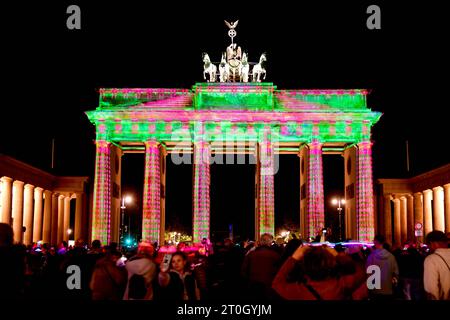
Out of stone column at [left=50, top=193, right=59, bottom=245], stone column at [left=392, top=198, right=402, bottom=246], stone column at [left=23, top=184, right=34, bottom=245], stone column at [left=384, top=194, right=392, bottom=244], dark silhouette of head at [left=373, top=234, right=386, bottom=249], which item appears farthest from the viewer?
stone column at [left=392, top=198, right=402, bottom=246]

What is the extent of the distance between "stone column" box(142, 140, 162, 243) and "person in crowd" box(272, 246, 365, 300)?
175 ft

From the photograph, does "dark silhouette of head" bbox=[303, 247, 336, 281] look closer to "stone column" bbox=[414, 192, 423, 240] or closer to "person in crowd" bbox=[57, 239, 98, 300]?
"person in crowd" bbox=[57, 239, 98, 300]

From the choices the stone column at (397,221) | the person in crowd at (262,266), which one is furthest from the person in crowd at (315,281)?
the stone column at (397,221)

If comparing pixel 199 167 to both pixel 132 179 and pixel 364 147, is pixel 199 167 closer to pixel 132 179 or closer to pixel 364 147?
pixel 364 147

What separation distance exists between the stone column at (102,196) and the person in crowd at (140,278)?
1924 inches

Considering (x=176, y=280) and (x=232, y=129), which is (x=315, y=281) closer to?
(x=176, y=280)

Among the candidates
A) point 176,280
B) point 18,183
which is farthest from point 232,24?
point 176,280

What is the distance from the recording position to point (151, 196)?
60750mm

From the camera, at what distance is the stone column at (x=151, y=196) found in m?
60.3

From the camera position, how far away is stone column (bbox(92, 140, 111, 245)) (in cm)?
5941

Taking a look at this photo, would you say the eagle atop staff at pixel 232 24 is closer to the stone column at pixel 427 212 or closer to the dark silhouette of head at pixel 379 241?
the stone column at pixel 427 212

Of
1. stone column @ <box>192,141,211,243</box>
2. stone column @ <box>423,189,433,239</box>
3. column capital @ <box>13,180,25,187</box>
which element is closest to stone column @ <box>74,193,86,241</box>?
column capital @ <box>13,180,25,187</box>

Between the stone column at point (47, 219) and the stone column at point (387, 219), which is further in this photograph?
the stone column at point (387, 219)
